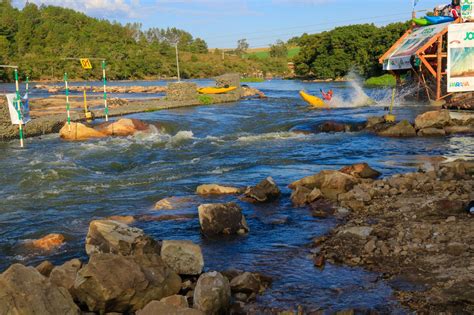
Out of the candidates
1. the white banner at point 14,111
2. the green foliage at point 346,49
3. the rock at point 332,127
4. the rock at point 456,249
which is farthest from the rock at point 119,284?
the green foliage at point 346,49

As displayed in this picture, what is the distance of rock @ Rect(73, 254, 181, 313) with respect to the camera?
627 cm

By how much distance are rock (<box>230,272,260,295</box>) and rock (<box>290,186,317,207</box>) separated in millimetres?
4756

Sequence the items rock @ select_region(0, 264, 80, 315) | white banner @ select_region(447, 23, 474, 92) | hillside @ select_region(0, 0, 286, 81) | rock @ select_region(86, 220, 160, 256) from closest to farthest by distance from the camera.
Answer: rock @ select_region(0, 264, 80, 315)
rock @ select_region(86, 220, 160, 256)
white banner @ select_region(447, 23, 474, 92)
hillside @ select_region(0, 0, 286, 81)

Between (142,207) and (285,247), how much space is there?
4052 millimetres

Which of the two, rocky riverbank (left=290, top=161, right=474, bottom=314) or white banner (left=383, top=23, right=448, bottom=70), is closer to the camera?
rocky riverbank (left=290, top=161, right=474, bottom=314)

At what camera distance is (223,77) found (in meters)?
46.5

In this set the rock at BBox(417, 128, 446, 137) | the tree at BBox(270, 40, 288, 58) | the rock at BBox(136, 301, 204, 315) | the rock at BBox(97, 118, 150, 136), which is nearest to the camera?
the rock at BBox(136, 301, 204, 315)

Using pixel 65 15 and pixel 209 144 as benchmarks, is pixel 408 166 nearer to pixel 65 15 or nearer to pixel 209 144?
pixel 209 144

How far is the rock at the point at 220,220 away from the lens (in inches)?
386

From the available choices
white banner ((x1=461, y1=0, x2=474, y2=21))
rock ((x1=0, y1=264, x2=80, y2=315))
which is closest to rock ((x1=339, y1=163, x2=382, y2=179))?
rock ((x1=0, y1=264, x2=80, y2=315))

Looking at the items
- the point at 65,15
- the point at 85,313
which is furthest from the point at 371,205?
the point at 65,15

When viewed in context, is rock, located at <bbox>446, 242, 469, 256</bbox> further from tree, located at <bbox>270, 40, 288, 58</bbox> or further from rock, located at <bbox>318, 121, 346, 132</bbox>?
tree, located at <bbox>270, 40, 288, 58</bbox>

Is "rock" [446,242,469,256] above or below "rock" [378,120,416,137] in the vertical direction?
below

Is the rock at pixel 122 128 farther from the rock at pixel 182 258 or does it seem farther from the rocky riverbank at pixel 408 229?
the rock at pixel 182 258
